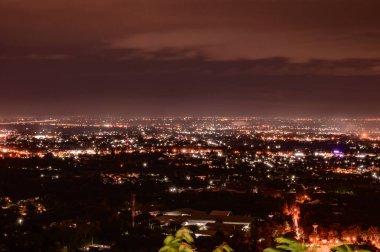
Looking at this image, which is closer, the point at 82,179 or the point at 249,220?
the point at 249,220

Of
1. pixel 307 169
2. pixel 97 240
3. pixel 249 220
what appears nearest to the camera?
pixel 97 240

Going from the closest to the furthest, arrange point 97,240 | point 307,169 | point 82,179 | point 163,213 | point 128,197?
point 97,240 → point 163,213 → point 128,197 → point 82,179 → point 307,169

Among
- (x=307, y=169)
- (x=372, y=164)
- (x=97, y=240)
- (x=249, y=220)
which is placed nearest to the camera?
(x=97, y=240)

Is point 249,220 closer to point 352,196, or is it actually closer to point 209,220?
point 209,220

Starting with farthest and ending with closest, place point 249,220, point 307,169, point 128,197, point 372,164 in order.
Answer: point 372,164 → point 307,169 → point 128,197 → point 249,220

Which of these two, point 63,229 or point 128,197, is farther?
point 128,197

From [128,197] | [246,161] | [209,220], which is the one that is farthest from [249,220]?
[246,161]

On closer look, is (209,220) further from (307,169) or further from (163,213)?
(307,169)

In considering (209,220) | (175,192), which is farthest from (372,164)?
(209,220)
